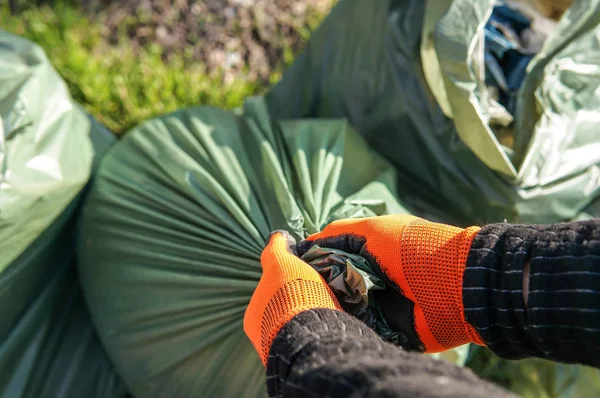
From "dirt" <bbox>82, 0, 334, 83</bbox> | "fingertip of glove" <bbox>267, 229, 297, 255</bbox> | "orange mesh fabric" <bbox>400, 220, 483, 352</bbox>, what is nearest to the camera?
"orange mesh fabric" <bbox>400, 220, 483, 352</bbox>

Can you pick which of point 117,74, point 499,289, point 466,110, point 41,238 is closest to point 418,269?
point 499,289

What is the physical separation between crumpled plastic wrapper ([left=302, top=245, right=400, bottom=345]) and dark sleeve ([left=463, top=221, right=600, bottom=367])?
17cm

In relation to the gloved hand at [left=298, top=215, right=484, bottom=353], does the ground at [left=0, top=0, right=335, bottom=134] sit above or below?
below

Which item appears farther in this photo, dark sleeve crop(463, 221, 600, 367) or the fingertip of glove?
the fingertip of glove

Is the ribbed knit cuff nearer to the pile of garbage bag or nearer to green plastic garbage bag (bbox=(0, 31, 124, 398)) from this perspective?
the pile of garbage bag

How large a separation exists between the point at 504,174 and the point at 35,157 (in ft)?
3.23

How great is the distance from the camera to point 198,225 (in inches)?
45.9

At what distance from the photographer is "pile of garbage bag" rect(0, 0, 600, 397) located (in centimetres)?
113

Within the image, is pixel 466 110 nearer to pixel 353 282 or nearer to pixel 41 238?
pixel 353 282

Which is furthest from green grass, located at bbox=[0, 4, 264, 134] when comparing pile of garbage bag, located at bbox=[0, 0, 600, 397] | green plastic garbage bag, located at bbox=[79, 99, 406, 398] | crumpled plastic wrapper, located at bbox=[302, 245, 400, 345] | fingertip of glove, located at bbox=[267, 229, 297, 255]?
crumpled plastic wrapper, located at bbox=[302, 245, 400, 345]

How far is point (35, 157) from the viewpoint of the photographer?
1182 mm

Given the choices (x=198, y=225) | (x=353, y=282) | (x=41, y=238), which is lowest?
(x=41, y=238)

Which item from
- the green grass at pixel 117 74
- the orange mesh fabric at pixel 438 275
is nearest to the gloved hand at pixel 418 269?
the orange mesh fabric at pixel 438 275

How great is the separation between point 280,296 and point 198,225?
358 mm
